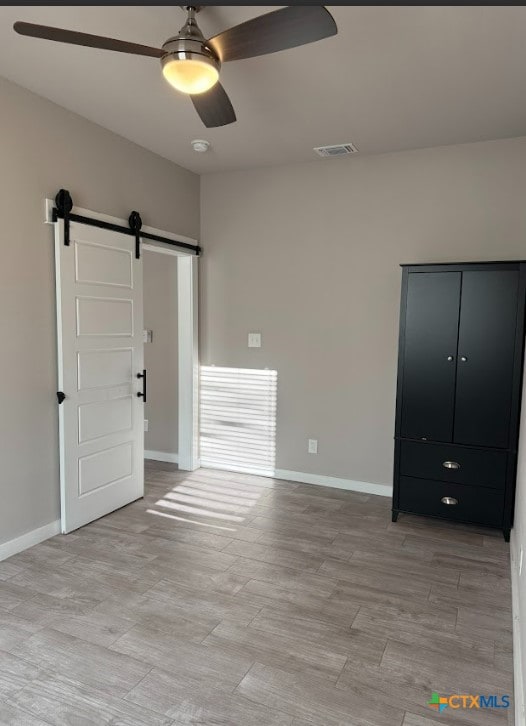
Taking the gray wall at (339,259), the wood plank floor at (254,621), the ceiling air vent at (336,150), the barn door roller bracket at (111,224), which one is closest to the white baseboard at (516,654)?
the wood plank floor at (254,621)

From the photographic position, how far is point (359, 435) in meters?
4.20

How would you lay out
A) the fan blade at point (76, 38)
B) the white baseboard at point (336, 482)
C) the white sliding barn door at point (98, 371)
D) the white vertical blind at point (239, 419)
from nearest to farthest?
1. the fan blade at point (76, 38)
2. the white sliding barn door at point (98, 371)
3. the white baseboard at point (336, 482)
4. the white vertical blind at point (239, 419)

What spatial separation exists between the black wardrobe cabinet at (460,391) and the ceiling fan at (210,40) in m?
1.89

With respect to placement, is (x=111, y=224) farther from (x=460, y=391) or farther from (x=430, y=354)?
(x=460, y=391)

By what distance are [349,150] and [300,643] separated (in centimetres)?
343

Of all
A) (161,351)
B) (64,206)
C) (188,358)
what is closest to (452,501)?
(188,358)

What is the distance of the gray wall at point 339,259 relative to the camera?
12.2 ft

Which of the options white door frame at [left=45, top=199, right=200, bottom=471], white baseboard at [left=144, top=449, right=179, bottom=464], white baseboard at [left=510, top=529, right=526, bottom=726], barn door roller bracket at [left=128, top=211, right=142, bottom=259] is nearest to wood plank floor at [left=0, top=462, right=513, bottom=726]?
white baseboard at [left=510, top=529, right=526, bottom=726]

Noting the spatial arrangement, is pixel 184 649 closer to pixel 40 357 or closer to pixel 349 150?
pixel 40 357

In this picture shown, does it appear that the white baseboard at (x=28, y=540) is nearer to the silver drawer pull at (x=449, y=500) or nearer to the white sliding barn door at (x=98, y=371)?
the white sliding barn door at (x=98, y=371)

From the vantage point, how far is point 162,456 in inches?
198

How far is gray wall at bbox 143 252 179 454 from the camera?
4926 mm

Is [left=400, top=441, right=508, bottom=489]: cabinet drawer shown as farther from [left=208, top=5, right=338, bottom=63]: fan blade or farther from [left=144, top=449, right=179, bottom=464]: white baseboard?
[left=208, top=5, right=338, bottom=63]: fan blade

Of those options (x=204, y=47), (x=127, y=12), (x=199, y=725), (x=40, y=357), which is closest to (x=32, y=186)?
(x=40, y=357)
